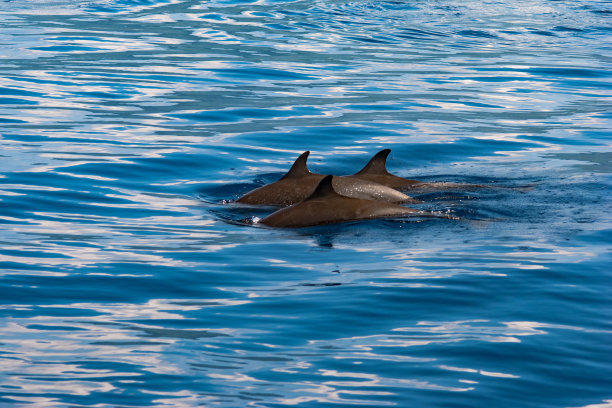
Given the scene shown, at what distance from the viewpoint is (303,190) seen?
1016 cm

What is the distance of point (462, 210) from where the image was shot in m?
9.76

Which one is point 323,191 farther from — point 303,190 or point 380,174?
point 380,174

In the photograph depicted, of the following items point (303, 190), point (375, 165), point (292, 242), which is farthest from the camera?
point (375, 165)

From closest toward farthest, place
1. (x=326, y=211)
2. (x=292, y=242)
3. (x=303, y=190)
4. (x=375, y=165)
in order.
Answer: (x=292, y=242) < (x=326, y=211) < (x=303, y=190) < (x=375, y=165)

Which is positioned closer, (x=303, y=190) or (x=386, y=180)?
(x=303, y=190)

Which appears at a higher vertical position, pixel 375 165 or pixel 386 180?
pixel 375 165

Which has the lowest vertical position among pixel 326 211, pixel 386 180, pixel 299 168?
pixel 386 180

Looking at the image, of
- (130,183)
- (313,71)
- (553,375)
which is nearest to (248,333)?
(553,375)

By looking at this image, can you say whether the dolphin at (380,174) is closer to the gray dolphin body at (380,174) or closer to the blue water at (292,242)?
the gray dolphin body at (380,174)

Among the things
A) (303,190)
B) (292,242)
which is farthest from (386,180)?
(292,242)

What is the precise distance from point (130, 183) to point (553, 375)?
709cm

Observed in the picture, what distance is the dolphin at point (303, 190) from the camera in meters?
9.98

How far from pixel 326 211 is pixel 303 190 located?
1232 mm

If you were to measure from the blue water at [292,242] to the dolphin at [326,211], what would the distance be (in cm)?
17
